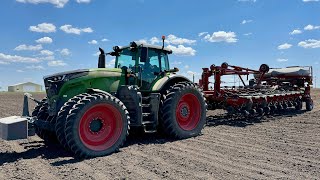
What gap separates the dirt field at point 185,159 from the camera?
5.78 meters

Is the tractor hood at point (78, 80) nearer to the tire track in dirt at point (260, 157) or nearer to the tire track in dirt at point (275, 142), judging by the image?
the tire track in dirt at point (260, 157)

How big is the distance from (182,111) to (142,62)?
66.4 inches

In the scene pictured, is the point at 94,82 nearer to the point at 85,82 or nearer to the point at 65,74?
the point at 85,82

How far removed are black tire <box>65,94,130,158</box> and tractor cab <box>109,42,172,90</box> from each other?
1.45m

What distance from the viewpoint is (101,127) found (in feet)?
24.1

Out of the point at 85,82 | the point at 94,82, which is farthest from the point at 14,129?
the point at 94,82

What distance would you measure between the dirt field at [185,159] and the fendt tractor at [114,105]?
0.38 metres

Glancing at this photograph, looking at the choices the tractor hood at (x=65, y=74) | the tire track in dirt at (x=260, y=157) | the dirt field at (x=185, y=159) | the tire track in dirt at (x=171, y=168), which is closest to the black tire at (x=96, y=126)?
the dirt field at (x=185, y=159)

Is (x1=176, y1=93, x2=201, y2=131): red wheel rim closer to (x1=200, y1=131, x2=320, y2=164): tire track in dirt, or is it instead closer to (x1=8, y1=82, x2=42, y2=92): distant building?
(x1=200, y1=131, x2=320, y2=164): tire track in dirt

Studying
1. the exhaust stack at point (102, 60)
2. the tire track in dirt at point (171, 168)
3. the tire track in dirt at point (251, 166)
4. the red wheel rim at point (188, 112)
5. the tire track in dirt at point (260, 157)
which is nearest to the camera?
the tire track in dirt at point (171, 168)

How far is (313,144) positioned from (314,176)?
116 inches

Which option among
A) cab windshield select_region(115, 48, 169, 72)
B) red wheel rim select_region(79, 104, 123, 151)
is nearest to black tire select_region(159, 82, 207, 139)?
cab windshield select_region(115, 48, 169, 72)

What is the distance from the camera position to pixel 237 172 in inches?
230

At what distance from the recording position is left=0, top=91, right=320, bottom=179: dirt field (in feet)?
19.0
